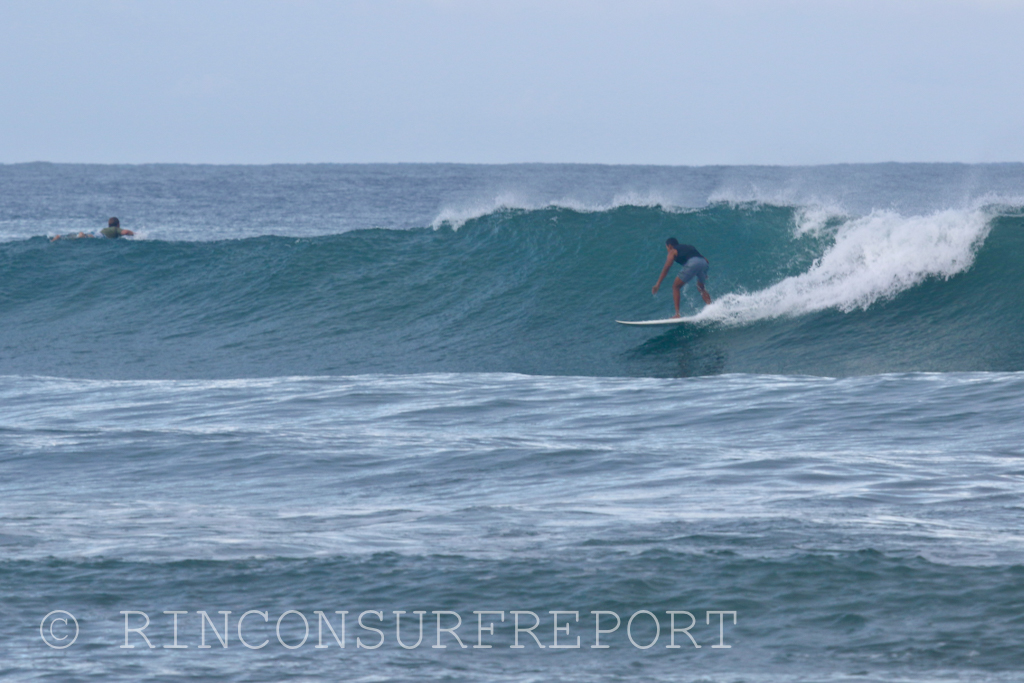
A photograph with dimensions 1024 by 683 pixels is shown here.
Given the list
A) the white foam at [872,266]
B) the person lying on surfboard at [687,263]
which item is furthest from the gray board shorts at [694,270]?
the white foam at [872,266]

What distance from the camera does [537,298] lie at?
714 inches

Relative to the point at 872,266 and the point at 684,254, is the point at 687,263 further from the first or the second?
the point at 872,266

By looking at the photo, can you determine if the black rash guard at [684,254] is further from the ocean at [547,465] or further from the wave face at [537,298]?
the ocean at [547,465]

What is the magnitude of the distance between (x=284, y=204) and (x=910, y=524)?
54.6 meters

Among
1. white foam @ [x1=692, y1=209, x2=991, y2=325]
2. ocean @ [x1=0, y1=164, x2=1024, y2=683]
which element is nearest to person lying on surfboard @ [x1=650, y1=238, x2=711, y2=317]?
white foam @ [x1=692, y1=209, x2=991, y2=325]

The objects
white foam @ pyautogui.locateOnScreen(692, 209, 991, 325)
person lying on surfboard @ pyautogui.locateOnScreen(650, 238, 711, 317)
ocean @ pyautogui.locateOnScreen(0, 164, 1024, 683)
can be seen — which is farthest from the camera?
white foam @ pyautogui.locateOnScreen(692, 209, 991, 325)

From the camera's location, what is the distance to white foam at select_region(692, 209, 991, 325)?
15484 millimetres

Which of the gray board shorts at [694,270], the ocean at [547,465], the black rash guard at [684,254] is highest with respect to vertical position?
the black rash guard at [684,254]

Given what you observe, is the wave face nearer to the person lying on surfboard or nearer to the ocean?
the ocean

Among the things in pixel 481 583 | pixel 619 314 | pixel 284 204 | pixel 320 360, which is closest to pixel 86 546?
pixel 481 583

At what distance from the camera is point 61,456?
8.70 m

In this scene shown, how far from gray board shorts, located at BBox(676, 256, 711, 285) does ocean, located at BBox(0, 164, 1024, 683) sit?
636 millimetres

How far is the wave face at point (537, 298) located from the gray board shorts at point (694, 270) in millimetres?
539

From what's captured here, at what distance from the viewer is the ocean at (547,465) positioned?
485 centimetres
